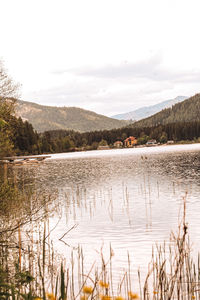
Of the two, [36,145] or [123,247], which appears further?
[36,145]

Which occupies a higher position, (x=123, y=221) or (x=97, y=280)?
(x=97, y=280)

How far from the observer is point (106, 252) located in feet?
42.7

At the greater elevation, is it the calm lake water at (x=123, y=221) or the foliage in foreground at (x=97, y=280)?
the foliage in foreground at (x=97, y=280)

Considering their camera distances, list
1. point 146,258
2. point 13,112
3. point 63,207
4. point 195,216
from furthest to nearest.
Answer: point 13,112, point 63,207, point 195,216, point 146,258

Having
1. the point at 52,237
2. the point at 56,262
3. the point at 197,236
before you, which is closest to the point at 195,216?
the point at 197,236

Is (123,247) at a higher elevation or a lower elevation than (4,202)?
lower

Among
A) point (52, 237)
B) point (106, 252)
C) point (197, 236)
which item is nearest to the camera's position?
point (106, 252)

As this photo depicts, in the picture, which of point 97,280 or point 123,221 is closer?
point 97,280

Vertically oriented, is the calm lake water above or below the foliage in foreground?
below

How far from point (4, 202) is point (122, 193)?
1594cm

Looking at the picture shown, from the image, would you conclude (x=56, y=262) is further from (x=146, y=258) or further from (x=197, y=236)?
(x=197, y=236)

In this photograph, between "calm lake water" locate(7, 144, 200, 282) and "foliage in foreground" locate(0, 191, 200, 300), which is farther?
"calm lake water" locate(7, 144, 200, 282)

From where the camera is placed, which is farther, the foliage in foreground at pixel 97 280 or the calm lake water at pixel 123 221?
the calm lake water at pixel 123 221

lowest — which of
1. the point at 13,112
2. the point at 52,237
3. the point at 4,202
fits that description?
the point at 52,237
